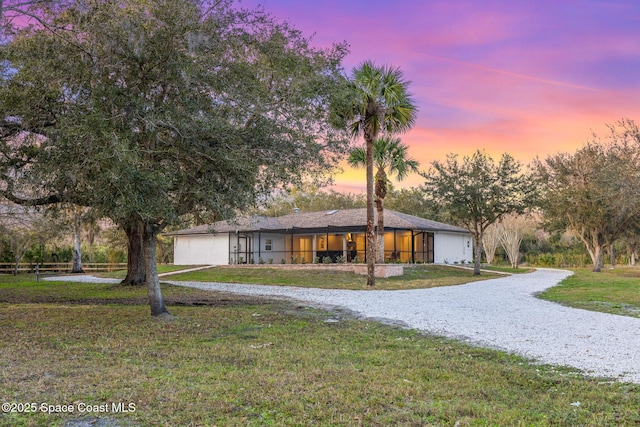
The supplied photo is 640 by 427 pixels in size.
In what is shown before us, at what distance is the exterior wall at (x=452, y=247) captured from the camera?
3541cm

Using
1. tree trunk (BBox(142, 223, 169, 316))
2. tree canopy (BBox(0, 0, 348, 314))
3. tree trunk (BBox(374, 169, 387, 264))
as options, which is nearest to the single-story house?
tree trunk (BBox(374, 169, 387, 264))

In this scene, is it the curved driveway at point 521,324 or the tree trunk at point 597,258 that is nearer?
the curved driveway at point 521,324

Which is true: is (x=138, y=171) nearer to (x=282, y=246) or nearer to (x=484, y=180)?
(x=484, y=180)

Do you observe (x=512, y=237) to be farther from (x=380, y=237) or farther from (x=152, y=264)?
(x=152, y=264)

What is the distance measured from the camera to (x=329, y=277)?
82.1 feet

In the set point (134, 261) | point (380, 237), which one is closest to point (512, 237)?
point (380, 237)

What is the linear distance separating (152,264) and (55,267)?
2990 cm

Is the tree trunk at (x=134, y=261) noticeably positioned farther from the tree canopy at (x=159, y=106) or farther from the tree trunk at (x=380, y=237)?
the tree trunk at (x=380, y=237)

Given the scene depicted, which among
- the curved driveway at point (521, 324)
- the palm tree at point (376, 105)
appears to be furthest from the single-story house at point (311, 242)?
the curved driveway at point (521, 324)

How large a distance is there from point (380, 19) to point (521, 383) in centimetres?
1159

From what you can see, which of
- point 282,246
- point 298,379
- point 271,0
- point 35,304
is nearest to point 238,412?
point 298,379

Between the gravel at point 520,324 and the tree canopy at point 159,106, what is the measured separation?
432 cm

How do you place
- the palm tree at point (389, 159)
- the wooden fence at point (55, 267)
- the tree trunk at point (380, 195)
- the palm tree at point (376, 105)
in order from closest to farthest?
the palm tree at point (376, 105) < the palm tree at point (389, 159) < the tree trunk at point (380, 195) < the wooden fence at point (55, 267)

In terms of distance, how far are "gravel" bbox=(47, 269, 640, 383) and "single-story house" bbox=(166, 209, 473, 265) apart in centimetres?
1697
